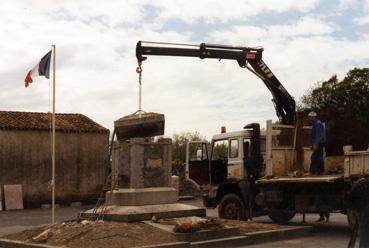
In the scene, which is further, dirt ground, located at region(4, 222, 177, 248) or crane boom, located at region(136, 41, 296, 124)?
crane boom, located at region(136, 41, 296, 124)

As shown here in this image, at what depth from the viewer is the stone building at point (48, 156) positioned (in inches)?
1209

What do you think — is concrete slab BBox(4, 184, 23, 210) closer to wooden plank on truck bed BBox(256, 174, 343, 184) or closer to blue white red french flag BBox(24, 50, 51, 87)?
blue white red french flag BBox(24, 50, 51, 87)

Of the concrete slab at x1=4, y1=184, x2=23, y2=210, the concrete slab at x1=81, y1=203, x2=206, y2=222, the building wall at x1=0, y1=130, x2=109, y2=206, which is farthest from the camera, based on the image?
the building wall at x1=0, y1=130, x2=109, y2=206

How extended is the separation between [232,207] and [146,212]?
15.3 ft

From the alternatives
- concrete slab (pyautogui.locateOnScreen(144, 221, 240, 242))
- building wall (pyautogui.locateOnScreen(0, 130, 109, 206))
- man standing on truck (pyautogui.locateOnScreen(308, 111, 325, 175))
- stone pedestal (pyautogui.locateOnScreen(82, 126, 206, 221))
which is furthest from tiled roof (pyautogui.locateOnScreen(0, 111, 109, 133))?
concrete slab (pyautogui.locateOnScreen(144, 221, 240, 242))

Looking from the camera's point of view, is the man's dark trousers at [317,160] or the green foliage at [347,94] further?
the green foliage at [347,94]

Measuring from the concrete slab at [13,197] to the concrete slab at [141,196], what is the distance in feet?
55.4

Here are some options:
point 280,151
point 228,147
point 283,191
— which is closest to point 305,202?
point 283,191

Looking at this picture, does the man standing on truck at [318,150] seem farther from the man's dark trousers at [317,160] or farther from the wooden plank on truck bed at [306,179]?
the wooden plank on truck bed at [306,179]

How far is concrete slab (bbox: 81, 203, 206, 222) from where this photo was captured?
1368 cm

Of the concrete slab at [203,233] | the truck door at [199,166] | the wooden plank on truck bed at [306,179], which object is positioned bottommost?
the concrete slab at [203,233]

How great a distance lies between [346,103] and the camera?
48.1m

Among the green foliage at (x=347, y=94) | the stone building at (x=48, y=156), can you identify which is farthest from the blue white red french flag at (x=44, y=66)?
the green foliage at (x=347, y=94)

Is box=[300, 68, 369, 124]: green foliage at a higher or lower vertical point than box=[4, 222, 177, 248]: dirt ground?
higher
